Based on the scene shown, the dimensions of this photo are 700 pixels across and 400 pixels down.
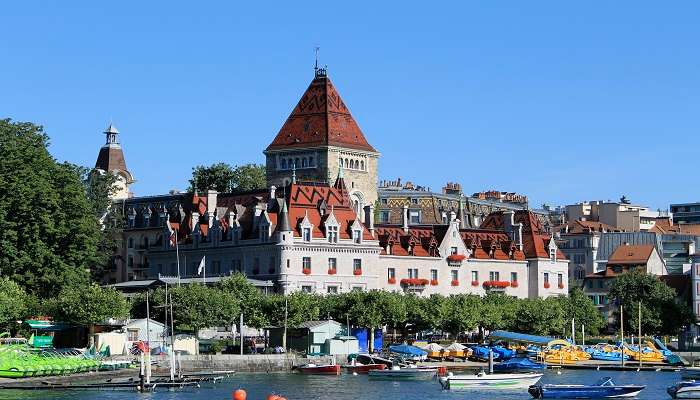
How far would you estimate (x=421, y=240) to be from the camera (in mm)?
140500

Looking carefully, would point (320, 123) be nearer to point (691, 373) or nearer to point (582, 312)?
point (582, 312)

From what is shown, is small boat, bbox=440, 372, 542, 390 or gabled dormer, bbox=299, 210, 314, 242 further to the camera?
gabled dormer, bbox=299, 210, 314, 242

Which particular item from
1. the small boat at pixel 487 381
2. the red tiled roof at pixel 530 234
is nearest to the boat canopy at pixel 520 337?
the red tiled roof at pixel 530 234

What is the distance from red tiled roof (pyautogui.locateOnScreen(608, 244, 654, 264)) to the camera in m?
172

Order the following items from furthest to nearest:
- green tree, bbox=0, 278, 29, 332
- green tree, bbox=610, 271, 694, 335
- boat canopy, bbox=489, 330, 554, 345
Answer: green tree, bbox=610, 271, 694, 335 < boat canopy, bbox=489, 330, 554, 345 < green tree, bbox=0, 278, 29, 332

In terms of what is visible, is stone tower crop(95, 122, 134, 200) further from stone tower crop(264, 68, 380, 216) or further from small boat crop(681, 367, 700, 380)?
small boat crop(681, 367, 700, 380)

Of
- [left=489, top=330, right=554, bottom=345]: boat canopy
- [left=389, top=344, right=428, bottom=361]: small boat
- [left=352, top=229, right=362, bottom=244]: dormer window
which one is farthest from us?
[left=352, top=229, right=362, bottom=244]: dormer window

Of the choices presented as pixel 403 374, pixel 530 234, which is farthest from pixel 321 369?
pixel 530 234

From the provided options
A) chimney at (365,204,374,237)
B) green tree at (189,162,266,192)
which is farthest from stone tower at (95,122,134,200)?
chimney at (365,204,374,237)

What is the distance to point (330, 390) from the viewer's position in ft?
295

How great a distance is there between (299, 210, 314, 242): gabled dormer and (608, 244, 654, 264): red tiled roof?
53.9 m

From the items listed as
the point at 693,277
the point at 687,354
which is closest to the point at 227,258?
the point at 687,354

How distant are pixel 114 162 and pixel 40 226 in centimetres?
6311

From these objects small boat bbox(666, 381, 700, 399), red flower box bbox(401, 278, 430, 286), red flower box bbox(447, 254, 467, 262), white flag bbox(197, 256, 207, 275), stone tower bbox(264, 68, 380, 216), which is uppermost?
stone tower bbox(264, 68, 380, 216)
